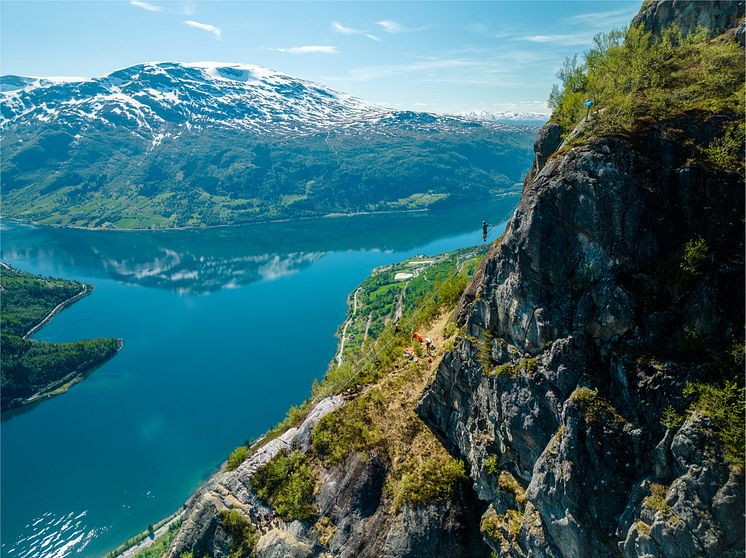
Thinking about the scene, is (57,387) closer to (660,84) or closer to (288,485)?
(288,485)

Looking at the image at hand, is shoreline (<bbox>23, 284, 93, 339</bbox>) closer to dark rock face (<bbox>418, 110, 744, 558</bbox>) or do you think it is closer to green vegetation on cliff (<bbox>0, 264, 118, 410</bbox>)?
green vegetation on cliff (<bbox>0, 264, 118, 410</bbox>)

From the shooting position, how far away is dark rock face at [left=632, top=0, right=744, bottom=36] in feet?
105

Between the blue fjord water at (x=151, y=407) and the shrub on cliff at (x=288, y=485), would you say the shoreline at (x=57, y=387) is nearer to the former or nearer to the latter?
the blue fjord water at (x=151, y=407)

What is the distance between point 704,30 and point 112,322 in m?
176

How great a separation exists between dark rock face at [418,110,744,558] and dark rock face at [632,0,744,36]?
574 inches

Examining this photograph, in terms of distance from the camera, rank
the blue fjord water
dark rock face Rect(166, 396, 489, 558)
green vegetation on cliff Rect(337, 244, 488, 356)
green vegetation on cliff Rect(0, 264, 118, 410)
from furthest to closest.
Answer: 1. green vegetation on cliff Rect(337, 244, 488, 356)
2. green vegetation on cliff Rect(0, 264, 118, 410)
3. the blue fjord water
4. dark rock face Rect(166, 396, 489, 558)

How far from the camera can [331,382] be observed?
56.8m

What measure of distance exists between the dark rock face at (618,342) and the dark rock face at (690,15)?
14.6 m

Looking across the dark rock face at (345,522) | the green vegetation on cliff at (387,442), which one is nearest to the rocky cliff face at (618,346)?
the dark rock face at (345,522)

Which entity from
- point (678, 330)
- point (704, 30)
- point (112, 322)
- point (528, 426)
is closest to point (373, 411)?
point (528, 426)

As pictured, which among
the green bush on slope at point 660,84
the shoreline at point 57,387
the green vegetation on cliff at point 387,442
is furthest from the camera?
the shoreline at point 57,387

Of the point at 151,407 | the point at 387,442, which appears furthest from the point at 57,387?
the point at 387,442

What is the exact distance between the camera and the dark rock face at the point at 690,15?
1254 inches

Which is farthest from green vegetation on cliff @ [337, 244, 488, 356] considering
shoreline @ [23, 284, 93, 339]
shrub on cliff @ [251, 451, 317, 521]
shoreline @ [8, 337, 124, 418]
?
shoreline @ [23, 284, 93, 339]
